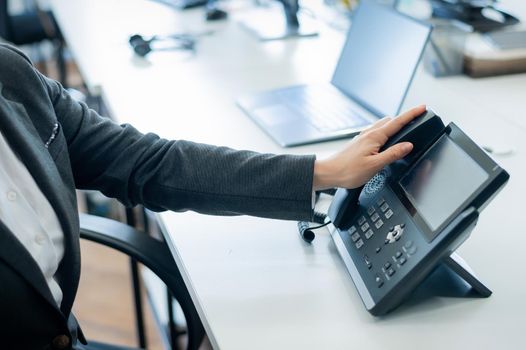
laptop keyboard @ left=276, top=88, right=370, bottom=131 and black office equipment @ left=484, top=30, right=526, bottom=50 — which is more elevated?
black office equipment @ left=484, top=30, right=526, bottom=50

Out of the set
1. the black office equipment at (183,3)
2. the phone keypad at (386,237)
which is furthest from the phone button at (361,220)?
the black office equipment at (183,3)

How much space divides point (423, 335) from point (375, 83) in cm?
71

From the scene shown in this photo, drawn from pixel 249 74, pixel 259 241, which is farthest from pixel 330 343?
pixel 249 74

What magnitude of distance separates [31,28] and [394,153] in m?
2.38

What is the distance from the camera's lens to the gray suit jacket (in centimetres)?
87

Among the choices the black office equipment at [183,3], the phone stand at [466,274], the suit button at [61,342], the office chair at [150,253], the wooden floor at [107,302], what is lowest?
the wooden floor at [107,302]

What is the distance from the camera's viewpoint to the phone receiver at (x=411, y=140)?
2.90 feet

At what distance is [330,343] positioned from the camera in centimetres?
76

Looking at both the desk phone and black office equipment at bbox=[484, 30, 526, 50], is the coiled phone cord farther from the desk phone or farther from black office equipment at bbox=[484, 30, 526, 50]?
black office equipment at bbox=[484, 30, 526, 50]

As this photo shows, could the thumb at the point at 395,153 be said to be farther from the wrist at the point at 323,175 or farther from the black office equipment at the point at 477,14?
the black office equipment at the point at 477,14

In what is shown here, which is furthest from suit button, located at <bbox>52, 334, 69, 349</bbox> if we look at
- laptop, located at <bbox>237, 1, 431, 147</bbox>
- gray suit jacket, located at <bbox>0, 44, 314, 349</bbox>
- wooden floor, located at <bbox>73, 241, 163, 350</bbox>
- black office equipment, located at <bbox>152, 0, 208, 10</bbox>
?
black office equipment, located at <bbox>152, 0, 208, 10</bbox>

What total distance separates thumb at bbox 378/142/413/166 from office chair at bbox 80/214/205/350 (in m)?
0.37

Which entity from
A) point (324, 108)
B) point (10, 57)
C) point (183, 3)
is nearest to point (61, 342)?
point (10, 57)

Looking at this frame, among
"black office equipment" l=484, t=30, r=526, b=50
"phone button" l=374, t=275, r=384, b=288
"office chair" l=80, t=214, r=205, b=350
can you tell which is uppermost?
"black office equipment" l=484, t=30, r=526, b=50
